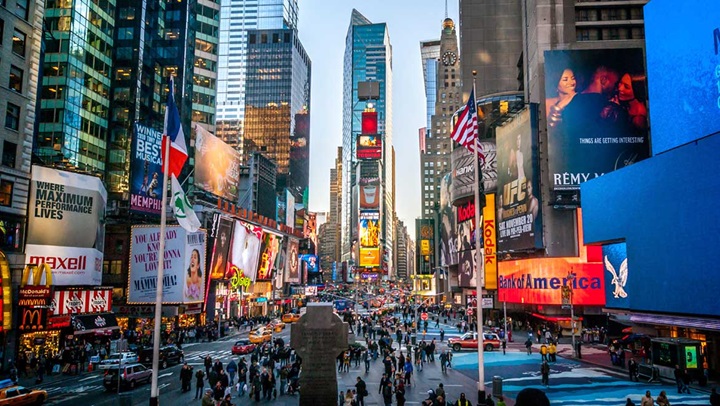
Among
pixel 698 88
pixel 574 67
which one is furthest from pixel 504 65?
pixel 698 88

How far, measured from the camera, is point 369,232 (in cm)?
15550

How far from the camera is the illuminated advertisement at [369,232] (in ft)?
504

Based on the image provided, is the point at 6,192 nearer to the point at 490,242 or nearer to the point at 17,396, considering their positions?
the point at 17,396

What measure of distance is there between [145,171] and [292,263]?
196 feet

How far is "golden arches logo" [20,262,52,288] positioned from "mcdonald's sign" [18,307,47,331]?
1693mm

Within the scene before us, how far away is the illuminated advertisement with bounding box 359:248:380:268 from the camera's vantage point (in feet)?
500

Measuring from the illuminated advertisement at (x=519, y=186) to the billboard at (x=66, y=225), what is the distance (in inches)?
1785

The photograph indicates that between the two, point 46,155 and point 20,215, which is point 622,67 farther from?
point 46,155

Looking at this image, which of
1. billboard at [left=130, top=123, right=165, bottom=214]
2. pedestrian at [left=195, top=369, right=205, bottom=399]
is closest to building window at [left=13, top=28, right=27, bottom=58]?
billboard at [left=130, top=123, right=165, bottom=214]

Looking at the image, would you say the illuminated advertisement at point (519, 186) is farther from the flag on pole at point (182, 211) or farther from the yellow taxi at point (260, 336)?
the flag on pole at point (182, 211)

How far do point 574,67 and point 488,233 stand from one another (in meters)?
23.0

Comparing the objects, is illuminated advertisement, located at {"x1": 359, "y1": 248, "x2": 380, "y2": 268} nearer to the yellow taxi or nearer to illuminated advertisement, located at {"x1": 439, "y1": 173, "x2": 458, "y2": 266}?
illuminated advertisement, located at {"x1": 439, "y1": 173, "x2": 458, "y2": 266}

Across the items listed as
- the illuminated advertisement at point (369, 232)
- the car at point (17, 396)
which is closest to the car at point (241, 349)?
the car at point (17, 396)

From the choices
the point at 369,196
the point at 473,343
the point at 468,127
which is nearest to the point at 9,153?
the point at 468,127
